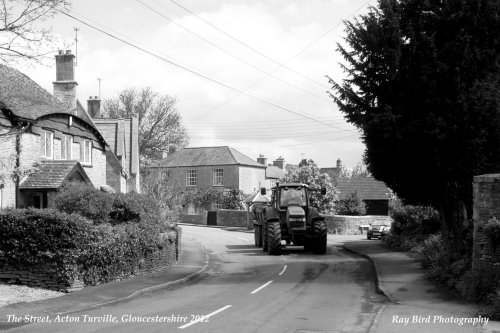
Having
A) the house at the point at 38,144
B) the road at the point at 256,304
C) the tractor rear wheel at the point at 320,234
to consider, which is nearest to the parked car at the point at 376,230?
the tractor rear wheel at the point at 320,234

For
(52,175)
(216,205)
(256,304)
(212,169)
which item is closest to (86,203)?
(52,175)

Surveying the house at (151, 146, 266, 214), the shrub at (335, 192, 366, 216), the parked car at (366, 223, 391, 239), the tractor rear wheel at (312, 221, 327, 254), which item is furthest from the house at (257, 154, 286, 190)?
the tractor rear wheel at (312, 221, 327, 254)

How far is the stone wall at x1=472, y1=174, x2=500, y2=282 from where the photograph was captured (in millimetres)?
13594

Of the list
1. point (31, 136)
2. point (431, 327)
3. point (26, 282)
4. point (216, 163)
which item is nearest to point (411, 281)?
point (431, 327)

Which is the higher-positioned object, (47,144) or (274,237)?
(47,144)

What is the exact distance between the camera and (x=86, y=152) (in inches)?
1177

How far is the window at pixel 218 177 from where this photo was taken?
66.9 meters

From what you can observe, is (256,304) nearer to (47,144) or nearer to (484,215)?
(484,215)

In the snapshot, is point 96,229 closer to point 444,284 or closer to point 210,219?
point 444,284

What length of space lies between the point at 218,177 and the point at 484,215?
2118 inches

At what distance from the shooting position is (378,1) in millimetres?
20672

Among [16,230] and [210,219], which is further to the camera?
[210,219]

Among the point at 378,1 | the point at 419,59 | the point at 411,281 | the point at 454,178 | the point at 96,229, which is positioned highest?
the point at 378,1

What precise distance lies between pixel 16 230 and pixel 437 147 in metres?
13.4
